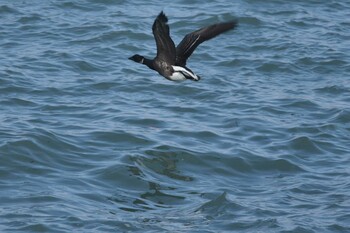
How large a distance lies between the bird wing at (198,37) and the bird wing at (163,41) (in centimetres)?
10

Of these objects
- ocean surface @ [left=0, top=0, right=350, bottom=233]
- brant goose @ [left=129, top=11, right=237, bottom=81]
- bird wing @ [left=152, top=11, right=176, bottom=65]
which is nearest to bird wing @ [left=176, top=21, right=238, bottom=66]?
brant goose @ [left=129, top=11, right=237, bottom=81]

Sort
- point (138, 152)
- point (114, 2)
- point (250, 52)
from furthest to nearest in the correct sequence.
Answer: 1. point (114, 2)
2. point (250, 52)
3. point (138, 152)

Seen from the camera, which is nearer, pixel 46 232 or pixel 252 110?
pixel 46 232

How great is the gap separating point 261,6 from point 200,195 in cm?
803

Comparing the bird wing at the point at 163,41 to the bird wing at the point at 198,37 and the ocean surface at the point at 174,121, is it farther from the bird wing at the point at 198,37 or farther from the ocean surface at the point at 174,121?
the ocean surface at the point at 174,121

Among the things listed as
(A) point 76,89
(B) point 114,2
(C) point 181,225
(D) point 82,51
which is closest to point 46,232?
(C) point 181,225

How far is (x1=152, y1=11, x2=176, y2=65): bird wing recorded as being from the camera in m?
10.6

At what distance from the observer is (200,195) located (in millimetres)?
10773

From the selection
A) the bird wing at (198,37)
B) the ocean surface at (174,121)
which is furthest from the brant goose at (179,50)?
the ocean surface at (174,121)

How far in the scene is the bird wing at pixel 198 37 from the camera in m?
11.1

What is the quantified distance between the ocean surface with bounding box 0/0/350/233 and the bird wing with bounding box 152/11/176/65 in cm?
128

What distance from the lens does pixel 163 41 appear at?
36.8ft

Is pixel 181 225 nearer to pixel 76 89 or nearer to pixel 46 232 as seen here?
pixel 46 232

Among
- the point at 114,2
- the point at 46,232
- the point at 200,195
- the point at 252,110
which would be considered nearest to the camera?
the point at 46,232
